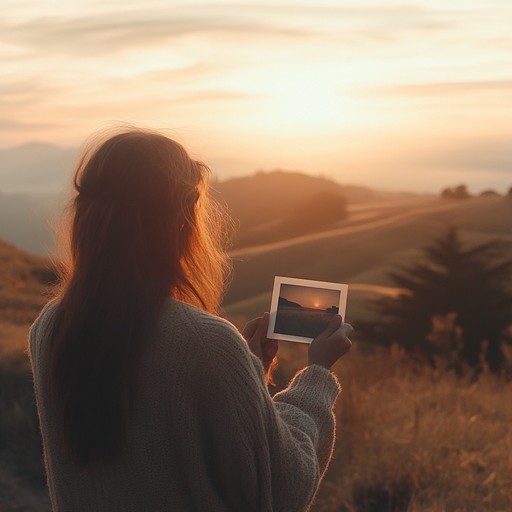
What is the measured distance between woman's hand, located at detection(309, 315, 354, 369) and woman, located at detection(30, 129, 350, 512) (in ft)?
0.93

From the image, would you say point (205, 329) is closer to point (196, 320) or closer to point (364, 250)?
point (196, 320)

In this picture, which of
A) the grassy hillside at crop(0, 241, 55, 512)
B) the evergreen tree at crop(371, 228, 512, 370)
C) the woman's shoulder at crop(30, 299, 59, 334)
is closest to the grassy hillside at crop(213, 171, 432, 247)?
the evergreen tree at crop(371, 228, 512, 370)

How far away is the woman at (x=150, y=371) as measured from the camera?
2.12 metres

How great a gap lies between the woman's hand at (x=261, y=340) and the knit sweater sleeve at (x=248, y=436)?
0.39 metres

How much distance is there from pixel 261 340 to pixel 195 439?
2.09ft

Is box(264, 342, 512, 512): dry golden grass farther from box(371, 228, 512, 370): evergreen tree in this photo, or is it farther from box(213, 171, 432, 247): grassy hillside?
box(213, 171, 432, 247): grassy hillside

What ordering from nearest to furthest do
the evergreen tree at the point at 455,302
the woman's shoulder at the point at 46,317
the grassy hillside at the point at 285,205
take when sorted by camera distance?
the woman's shoulder at the point at 46,317
the evergreen tree at the point at 455,302
the grassy hillside at the point at 285,205

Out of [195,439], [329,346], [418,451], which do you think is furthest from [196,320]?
[418,451]

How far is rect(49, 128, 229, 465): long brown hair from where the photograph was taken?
2123 millimetres

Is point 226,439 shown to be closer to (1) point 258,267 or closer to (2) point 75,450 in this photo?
(2) point 75,450

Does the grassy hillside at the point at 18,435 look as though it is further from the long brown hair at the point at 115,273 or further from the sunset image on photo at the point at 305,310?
the long brown hair at the point at 115,273

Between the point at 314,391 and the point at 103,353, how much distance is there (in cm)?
61

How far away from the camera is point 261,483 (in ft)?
7.20

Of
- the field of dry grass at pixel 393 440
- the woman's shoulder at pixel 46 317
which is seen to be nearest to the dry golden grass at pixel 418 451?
the field of dry grass at pixel 393 440
